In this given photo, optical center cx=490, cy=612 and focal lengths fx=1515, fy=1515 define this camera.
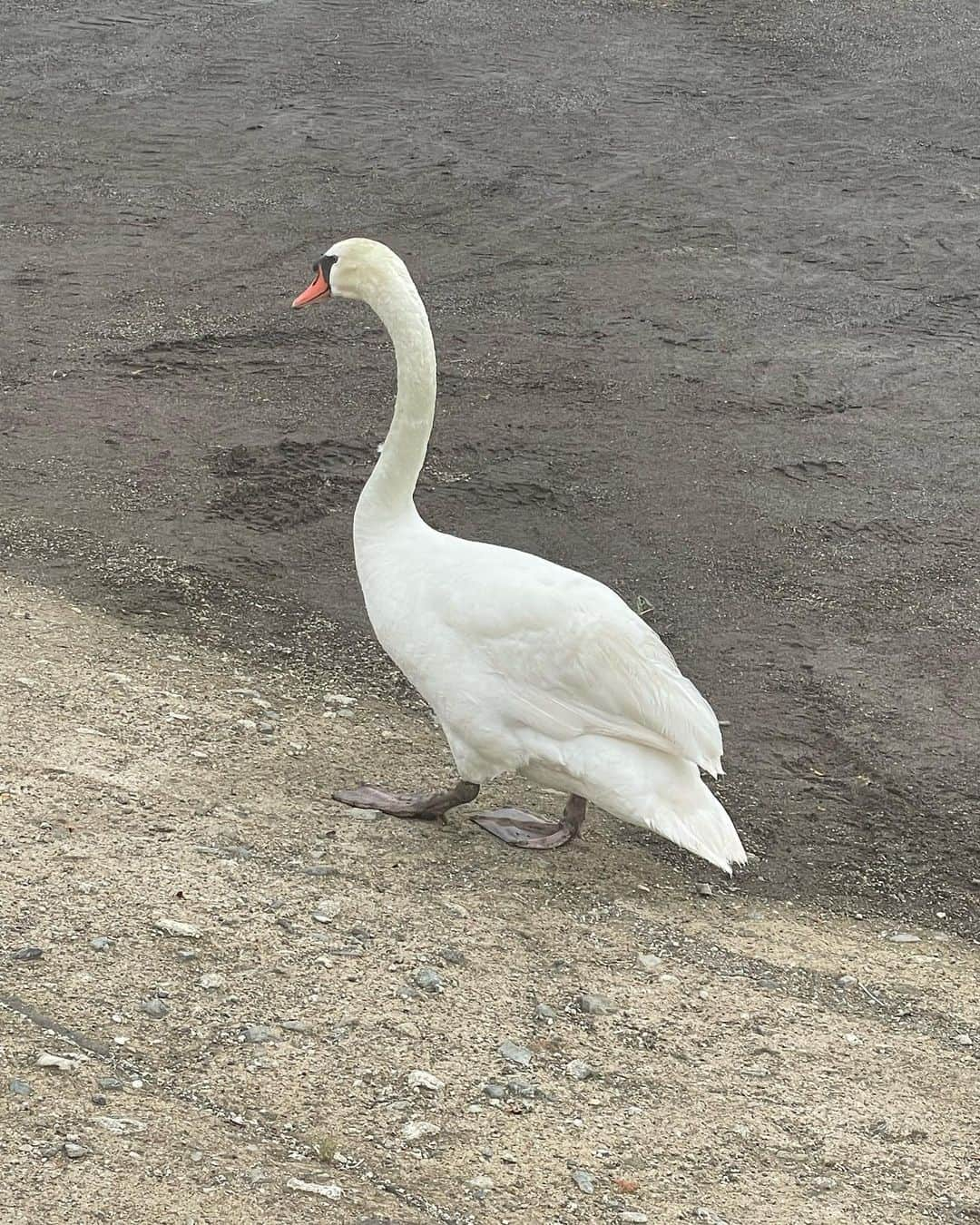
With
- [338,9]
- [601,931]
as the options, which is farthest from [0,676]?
[338,9]

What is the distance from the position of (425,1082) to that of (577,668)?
1.51 metres

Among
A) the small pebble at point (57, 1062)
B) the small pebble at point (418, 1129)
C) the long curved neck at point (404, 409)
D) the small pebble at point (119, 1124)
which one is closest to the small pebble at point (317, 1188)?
the small pebble at point (418, 1129)

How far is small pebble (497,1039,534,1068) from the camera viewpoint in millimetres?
4086

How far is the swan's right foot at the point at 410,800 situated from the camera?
5.28 m

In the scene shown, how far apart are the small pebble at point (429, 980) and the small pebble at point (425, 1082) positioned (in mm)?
348

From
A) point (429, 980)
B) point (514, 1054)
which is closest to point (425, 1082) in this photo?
point (514, 1054)

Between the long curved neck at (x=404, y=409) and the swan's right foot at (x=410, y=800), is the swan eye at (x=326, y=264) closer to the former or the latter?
the long curved neck at (x=404, y=409)

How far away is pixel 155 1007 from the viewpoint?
4.05m

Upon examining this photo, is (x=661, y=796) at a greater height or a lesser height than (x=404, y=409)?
lesser

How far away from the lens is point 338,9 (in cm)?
1772

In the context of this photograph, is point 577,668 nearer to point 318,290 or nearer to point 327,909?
point 327,909

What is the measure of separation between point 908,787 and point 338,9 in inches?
570

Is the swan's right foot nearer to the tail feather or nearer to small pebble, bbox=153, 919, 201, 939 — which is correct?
the tail feather

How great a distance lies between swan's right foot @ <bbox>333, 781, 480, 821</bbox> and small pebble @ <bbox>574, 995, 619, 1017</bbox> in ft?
3.36
